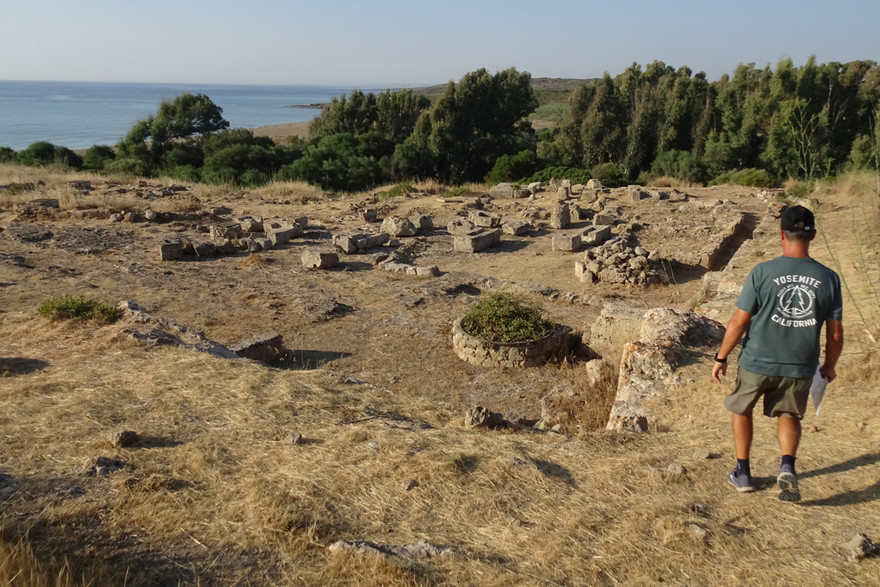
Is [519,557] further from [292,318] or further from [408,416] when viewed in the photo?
[292,318]

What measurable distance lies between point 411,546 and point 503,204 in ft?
59.6

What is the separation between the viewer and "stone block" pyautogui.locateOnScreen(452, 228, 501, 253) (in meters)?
15.0

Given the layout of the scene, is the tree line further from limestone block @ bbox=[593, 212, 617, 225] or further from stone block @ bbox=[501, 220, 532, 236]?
stone block @ bbox=[501, 220, 532, 236]

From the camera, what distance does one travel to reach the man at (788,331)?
359 centimetres

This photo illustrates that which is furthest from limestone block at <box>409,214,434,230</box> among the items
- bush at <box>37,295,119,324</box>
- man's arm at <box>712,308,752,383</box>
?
man's arm at <box>712,308,752,383</box>

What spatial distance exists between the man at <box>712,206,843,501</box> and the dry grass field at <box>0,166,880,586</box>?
514 millimetres

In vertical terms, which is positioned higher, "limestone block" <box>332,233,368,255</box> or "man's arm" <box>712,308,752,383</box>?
"man's arm" <box>712,308,752,383</box>

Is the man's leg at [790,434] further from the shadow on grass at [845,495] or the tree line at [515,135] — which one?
the tree line at [515,135]

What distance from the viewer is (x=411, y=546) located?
11.1ft

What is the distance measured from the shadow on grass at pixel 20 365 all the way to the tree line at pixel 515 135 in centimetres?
2233

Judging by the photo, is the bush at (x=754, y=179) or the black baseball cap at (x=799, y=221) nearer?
the black baseball cap at (x=799, y=221)

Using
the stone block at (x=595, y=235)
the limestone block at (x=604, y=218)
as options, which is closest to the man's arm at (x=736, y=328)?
the stone block at (x=595, y=235)

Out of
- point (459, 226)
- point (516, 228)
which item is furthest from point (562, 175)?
point (516, 228)

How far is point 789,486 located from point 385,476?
247 cm
